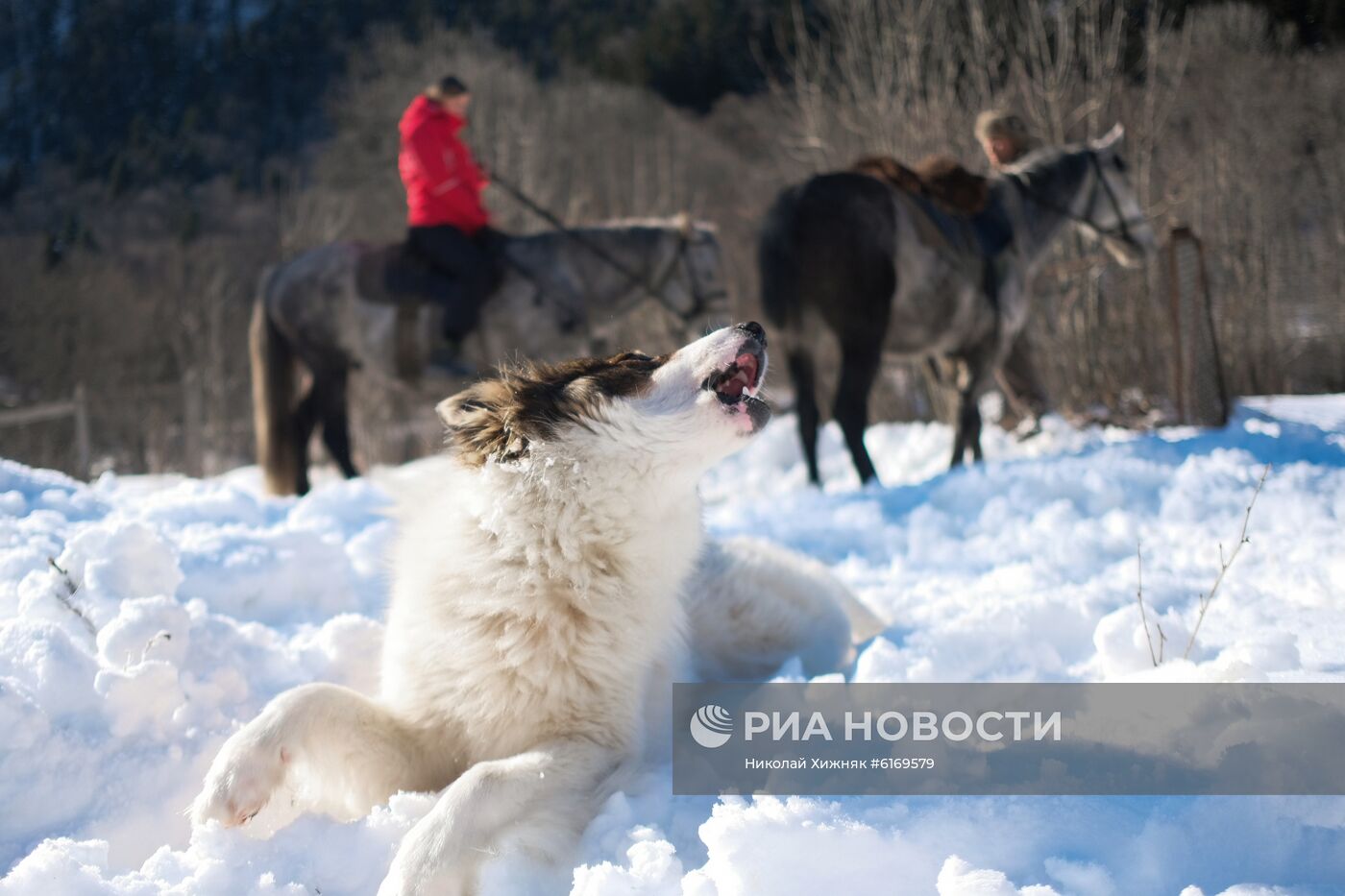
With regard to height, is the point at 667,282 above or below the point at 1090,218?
below

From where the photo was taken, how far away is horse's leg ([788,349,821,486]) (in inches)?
294

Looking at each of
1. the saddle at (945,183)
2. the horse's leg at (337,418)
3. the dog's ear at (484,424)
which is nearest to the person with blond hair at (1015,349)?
the saddle at (945,183)

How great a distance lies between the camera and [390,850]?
204 centimetres

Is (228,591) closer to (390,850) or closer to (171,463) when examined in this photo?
(390,850)

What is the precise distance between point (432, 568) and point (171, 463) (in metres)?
18.6

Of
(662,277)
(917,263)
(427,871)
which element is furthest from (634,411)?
(662,277)

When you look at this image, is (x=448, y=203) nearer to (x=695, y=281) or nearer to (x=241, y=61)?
(x=695, y=281)

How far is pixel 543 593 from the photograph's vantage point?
235 centimetres

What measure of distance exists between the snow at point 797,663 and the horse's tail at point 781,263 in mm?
1745

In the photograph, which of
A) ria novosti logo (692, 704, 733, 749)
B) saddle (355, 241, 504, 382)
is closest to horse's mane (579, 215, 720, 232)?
saddle (355, 241, 504, 382)

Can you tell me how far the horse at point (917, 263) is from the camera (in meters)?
6.89

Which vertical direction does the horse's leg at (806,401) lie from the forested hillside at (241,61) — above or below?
below

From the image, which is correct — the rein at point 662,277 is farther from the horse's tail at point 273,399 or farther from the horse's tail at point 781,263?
the horse's tail at point 273,399

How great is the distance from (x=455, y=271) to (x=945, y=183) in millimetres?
4295
